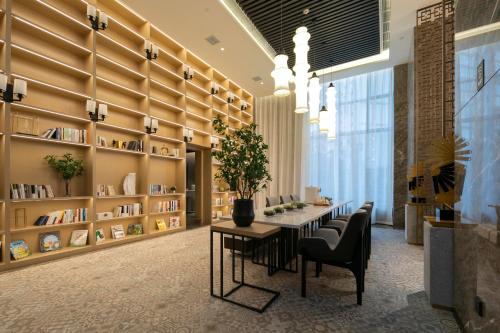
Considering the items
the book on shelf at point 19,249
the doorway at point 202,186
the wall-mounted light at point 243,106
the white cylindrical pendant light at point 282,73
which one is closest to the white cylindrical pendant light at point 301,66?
the white cylindrical pendant light at point 282,73

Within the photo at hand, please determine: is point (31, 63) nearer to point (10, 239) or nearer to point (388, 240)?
point (10, 239)

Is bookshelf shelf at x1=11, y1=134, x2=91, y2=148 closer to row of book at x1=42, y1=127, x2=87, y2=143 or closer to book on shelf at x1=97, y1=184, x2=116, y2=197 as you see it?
row of book at x1=42, y1=127, x2=87, y2=143

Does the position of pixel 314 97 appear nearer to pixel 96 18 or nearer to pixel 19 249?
pixel 96 18

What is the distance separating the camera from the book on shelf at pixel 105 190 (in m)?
4.12

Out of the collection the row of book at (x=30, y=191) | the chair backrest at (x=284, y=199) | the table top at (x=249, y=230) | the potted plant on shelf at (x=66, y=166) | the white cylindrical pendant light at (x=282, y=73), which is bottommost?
the chair backrest at (x=284, y=199)

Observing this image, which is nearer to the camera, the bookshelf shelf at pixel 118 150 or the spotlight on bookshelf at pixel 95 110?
the spotlight on bookshelf at pixel 95 110

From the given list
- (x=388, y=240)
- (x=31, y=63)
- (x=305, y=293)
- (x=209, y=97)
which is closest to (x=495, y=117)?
(x=305, y=293)

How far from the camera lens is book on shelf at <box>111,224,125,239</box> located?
4.30 meters

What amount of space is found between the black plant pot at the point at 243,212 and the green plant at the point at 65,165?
3.04 metres

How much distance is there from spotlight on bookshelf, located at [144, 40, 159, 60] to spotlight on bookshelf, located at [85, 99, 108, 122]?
5.16 ft

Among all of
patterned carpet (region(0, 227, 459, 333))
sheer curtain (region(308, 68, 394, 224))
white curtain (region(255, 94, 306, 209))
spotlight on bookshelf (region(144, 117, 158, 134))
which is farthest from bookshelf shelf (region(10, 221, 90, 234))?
sheer curtain (region(308, 68, 394, 224))

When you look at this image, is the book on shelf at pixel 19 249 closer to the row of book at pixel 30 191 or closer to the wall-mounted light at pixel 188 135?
the row of book at pixel 30 191

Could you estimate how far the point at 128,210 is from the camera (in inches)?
179

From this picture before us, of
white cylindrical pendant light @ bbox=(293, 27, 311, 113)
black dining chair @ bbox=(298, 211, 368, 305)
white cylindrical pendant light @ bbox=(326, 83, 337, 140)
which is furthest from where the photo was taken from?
white cylindrical pendant light @ bbox=(326, 83, 337, 140)
